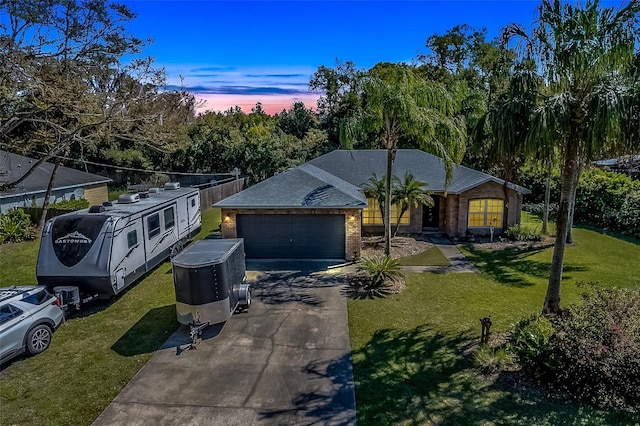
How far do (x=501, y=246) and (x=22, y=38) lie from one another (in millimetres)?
19021

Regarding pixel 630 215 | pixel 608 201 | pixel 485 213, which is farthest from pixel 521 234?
pixel 608 201

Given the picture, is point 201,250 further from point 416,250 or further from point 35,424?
point 416,250

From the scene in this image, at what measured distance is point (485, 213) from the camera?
19.0 metres

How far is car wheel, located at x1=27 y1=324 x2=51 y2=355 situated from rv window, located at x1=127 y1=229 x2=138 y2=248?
3306mm

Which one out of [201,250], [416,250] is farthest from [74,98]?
[416,250]

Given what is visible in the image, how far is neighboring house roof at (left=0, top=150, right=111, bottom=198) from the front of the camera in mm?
21141

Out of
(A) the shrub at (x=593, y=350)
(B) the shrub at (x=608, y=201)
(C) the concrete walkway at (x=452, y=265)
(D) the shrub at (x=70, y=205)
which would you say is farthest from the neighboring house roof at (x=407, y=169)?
(D) the shrub at (x=70, y=205)

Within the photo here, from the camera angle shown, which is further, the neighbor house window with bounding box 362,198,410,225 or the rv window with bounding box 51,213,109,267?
the neighbor house window with bounding box 362,198,410,225

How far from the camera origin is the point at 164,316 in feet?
35.2

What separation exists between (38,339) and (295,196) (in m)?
9.34

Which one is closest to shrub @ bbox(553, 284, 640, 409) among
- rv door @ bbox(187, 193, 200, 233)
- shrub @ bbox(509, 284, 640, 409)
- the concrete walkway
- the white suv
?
shrub @ bbox(509, 284, 640, 409)

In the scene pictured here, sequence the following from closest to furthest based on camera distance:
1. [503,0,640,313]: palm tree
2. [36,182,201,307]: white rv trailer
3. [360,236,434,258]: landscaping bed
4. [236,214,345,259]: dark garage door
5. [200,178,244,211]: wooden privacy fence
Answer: [503,0,640,313]: palm tree
[36,182,201,307]: white rv trailer
[236,214,345,259]: dark garage door
[360,236,434,258]: landscaping bed
[200,178,244,211]: wooden privacy fence

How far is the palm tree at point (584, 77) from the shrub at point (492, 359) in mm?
3267

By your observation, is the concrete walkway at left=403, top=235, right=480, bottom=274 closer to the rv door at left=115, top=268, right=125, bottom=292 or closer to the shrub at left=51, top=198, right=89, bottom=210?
the rv door at left=115, top=268, right=125, bottom=292
